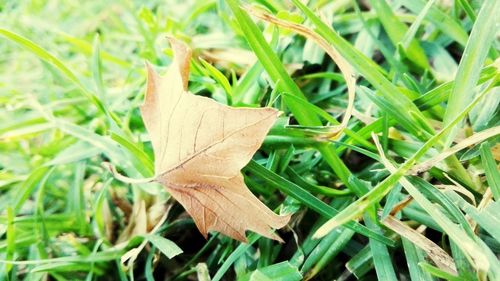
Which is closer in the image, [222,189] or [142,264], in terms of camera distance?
[222,189]

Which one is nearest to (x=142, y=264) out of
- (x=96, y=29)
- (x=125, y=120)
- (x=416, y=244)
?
(x=125, y=120)

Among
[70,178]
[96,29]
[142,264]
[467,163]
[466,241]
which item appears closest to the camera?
[466,241]

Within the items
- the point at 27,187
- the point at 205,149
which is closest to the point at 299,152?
the point at 205,149

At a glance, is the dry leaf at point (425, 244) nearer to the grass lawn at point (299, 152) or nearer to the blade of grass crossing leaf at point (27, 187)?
the grass lawn at point (299, 152)

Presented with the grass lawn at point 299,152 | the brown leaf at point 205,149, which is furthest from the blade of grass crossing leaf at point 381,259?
the brown leaf at point 205,149

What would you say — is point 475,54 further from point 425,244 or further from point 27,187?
point 27,187

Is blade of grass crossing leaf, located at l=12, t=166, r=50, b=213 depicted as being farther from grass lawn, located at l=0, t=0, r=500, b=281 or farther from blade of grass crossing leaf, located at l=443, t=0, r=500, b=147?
blade of grass crossing leaf, located at l=443, t=0, r=500, b=147

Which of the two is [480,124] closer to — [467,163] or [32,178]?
[467,163]
